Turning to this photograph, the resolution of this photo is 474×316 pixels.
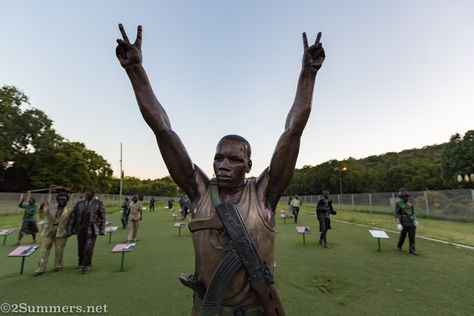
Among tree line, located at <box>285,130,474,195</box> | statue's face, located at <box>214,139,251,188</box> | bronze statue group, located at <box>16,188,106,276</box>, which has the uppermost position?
tree line, located at <box>285,130,474,195</box>

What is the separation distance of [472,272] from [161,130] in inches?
318

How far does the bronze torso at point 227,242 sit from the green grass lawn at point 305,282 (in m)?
3.33

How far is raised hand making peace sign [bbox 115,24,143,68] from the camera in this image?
1.72 meters

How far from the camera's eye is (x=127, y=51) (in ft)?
5.73

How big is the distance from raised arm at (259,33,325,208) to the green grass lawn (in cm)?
347

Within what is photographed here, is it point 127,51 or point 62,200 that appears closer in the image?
point 127,51

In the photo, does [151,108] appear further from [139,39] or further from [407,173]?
[407,173]

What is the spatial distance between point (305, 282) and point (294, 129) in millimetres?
5059

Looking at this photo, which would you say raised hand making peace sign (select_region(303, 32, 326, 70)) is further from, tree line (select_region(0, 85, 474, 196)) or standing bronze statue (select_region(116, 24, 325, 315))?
tree line (select_region(0, 85, 474, 196))

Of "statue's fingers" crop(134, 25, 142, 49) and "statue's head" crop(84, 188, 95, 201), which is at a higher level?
"statue's fingers" crop(134, 25, 142, 49)

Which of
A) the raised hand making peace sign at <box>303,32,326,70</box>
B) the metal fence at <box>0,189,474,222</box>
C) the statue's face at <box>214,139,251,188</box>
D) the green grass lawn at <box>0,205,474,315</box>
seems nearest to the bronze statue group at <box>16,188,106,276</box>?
the green grass lawn at <box>0,205,474,315</box>

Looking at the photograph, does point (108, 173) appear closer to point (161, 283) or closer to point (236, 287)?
point (161, 283)

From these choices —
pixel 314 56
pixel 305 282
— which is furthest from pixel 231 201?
pixel 305 282

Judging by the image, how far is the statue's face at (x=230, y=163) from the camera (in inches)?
67.0
